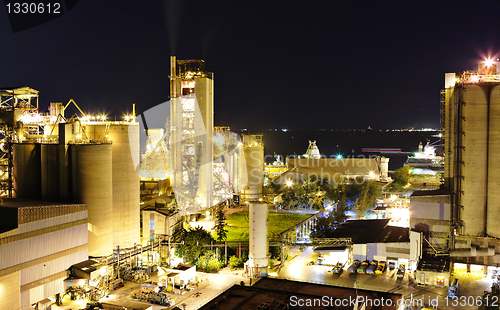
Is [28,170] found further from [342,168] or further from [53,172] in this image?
[342,168]

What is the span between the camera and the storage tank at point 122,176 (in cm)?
2550

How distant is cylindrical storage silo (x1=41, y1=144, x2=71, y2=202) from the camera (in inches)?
936

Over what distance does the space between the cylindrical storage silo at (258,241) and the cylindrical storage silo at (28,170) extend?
42.3 ft

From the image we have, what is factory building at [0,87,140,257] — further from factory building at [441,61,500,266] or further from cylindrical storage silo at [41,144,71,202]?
factory building at [441,61,500,266]

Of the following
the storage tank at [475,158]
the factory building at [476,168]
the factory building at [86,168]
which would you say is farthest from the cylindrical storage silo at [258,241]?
the storage tank at [475,158]

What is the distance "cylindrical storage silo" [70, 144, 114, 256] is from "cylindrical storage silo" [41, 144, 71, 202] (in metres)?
0.73

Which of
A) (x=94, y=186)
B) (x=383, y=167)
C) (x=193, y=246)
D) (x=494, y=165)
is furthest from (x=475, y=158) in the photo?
(x=383, y=167)

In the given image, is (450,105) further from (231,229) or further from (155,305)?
(155,305)

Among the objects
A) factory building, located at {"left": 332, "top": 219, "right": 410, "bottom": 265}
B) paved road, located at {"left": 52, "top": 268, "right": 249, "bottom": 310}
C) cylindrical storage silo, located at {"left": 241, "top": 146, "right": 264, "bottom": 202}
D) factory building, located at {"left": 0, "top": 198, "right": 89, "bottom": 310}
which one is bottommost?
paved road, located at {"left": 52, "top": 268, "right": 249, "bottom": 310}

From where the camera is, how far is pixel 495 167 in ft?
82.1

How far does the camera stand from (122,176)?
84.1 feet

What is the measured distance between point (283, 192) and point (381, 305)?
98.2 feet

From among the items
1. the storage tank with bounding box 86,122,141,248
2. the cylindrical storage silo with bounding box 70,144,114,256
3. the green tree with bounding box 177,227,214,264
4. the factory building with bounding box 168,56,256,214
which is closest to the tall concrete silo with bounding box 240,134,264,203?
the factory building with bounding box 168,56,256,214

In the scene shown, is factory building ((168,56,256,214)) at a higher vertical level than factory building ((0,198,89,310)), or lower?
higher
